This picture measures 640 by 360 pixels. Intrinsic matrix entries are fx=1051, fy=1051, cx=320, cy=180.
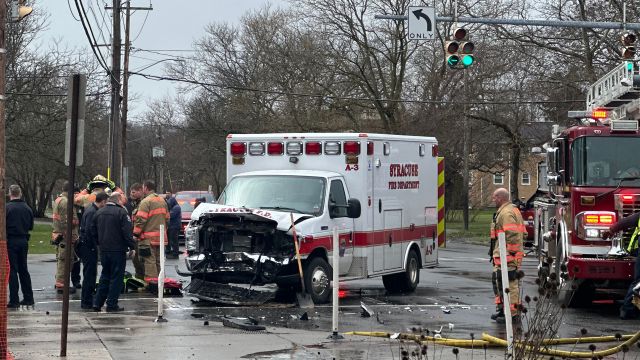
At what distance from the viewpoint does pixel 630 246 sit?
14.4 m

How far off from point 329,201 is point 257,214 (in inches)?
62.7

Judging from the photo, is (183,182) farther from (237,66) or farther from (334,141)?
(334,141)

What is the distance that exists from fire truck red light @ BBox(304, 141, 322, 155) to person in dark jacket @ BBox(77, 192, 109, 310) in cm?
340

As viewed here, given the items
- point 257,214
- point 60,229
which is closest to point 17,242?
point 60,229

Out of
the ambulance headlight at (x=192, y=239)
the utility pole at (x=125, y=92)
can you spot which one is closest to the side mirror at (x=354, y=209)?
the ambulance headlight at (x=192, y=239)

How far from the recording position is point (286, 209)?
52.4ft

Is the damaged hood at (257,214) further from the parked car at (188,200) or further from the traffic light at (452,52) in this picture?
the parked car at (188,200)

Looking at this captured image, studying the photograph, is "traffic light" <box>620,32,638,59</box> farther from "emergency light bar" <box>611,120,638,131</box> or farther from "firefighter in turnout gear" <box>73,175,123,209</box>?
"firefighter in turnout gear" <box>73,175,123,209</box>

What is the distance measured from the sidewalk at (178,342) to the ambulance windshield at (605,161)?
191 inches

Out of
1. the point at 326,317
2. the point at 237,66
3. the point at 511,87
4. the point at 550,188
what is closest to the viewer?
the point at 326,317

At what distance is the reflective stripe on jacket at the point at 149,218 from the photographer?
17.2 meters

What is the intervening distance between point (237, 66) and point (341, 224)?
4668cm

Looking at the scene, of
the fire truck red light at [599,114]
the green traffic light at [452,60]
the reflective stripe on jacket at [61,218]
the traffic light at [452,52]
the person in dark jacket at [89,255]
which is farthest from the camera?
the green traffic light at [452,60]

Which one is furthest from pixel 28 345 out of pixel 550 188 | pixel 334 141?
pixel 550 188
